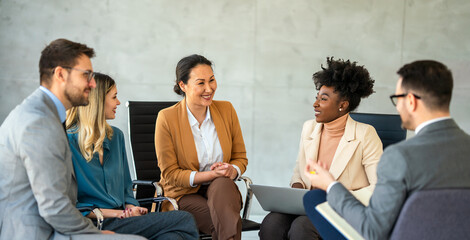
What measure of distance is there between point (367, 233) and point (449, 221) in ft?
0.88

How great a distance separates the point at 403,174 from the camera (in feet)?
5.13

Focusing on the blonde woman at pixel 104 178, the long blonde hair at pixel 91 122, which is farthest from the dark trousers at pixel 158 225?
the long blonde hair at pixel 91 122

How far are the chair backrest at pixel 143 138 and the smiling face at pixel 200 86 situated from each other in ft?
1.77

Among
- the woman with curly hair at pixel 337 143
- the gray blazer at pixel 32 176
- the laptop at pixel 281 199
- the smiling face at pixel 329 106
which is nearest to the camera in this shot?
the gray blazer at pixel 32 176

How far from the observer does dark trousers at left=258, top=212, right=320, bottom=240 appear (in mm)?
2621

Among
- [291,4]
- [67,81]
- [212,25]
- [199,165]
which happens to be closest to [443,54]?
[291,4]

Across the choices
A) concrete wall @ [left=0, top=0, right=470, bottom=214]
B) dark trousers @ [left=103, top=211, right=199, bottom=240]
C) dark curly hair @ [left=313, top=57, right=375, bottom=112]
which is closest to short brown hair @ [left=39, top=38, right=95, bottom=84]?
dark trousers @ [left=103, top=211, right=199, bottom=240]

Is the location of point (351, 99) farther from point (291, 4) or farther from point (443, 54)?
point (443, 54)

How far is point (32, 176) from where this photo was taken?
5.76 feet

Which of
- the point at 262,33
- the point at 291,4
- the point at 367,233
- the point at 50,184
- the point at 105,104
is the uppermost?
the point at 291,4

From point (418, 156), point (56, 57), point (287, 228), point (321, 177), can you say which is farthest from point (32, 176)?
point (287, 228)

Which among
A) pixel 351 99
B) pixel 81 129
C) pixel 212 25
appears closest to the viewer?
pixel 81 129

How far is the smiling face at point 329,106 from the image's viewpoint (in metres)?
2.90

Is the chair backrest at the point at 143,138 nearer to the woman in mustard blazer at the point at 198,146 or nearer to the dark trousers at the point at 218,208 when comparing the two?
the woman in mustard blazer at the point at 198,146
